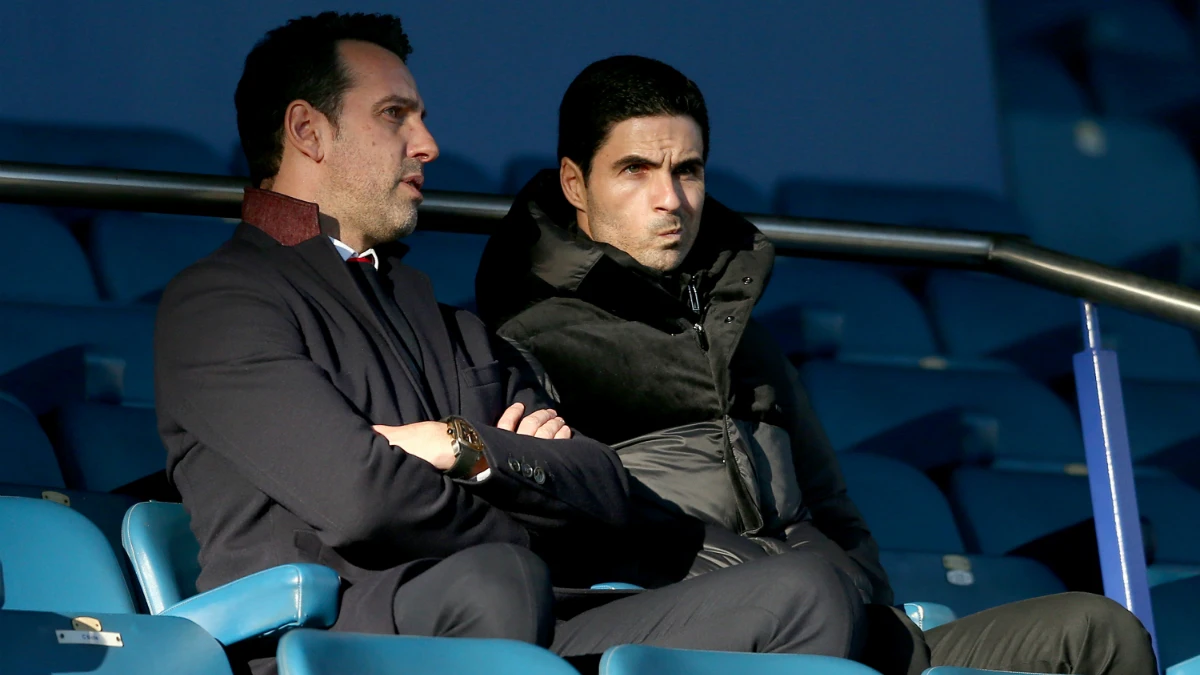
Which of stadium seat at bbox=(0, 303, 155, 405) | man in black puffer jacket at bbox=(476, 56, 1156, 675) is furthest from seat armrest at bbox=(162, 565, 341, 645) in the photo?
stadium seat at bbox=(0, 303, 155, 405)

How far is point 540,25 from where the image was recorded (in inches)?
124

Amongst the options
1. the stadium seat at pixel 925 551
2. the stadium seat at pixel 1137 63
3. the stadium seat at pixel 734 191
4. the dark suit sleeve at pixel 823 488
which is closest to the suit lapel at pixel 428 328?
the dark suit sleeve at pixel 823 488

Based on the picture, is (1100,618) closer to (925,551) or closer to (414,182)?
(925,551)

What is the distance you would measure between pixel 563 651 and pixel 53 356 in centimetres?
94

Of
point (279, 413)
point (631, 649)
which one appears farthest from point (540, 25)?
point (631, 649)

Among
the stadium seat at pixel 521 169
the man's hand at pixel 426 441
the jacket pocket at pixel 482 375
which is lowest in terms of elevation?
the man's hand at pixel 426 441

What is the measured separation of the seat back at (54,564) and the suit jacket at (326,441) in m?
0.08

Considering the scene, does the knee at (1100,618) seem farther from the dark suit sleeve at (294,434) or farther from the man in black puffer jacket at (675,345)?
the dark suit sleeve at (294,434)

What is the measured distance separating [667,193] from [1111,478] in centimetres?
68

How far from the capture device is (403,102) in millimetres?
1909

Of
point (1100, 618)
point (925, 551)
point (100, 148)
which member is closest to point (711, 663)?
point (1100, 618)

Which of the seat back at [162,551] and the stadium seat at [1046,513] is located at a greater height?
the stadium seat at [1046,513]

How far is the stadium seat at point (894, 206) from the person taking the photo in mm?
3080

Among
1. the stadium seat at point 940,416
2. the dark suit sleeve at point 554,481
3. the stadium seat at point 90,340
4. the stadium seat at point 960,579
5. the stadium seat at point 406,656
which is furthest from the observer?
the stadium seat at point 940,416
